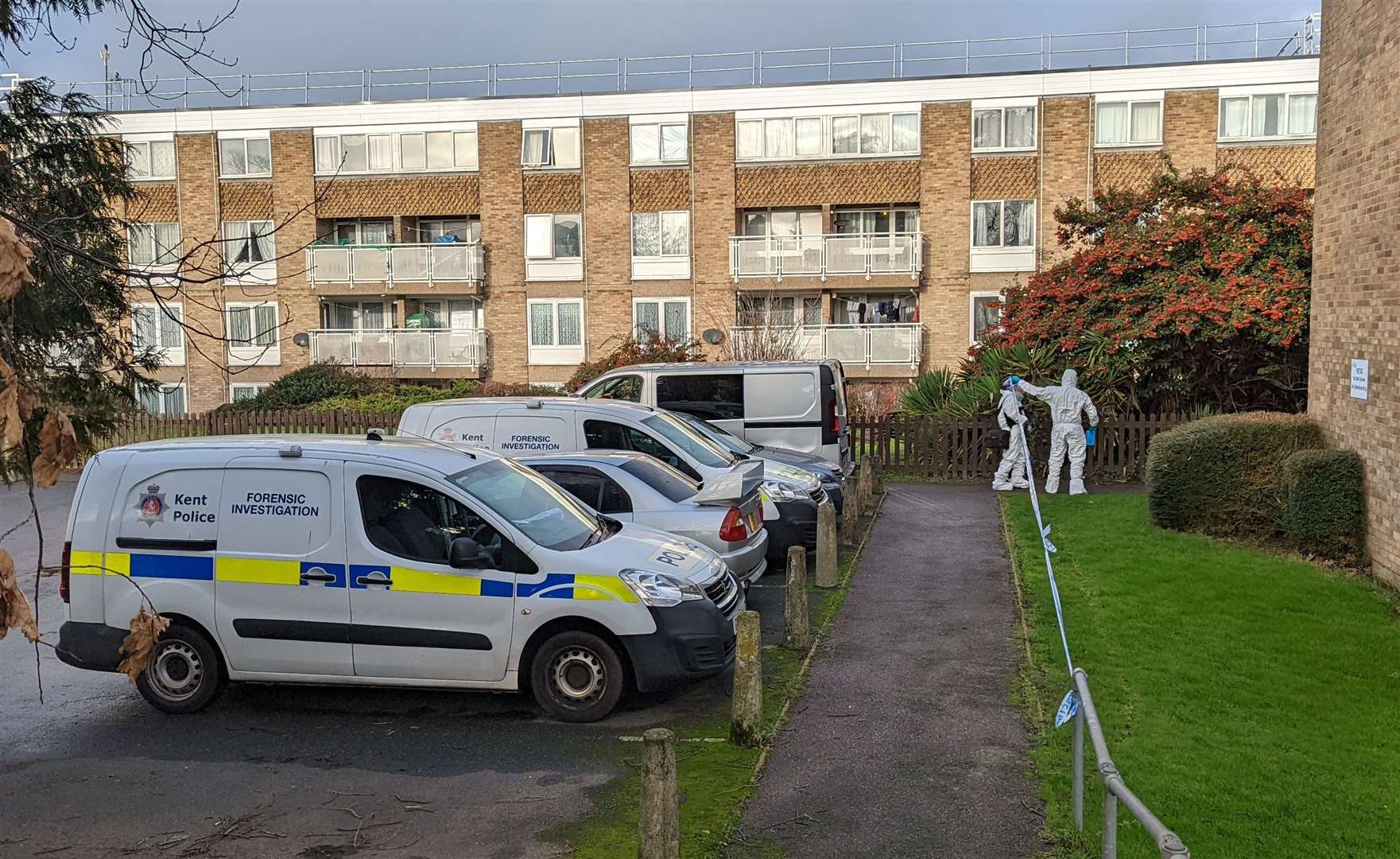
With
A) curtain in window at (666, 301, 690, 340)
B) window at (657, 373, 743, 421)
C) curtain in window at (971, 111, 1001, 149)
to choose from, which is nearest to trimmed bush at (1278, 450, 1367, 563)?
window at (657, 373, 743, 421)

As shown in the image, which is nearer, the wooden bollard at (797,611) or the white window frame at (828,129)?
the wooden bollard at (797,611)

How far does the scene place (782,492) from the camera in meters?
12.8

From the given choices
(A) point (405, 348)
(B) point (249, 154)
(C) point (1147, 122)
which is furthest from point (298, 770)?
(B) point (249, 154)

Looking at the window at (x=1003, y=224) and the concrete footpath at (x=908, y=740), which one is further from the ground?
the window at (x=1003, y=224)

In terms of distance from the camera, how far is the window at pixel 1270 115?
1198 inches

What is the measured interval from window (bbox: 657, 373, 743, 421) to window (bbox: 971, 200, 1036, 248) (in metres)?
17.5

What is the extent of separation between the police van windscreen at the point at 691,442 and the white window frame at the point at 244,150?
2674 cm

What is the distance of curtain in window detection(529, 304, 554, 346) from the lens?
3484 centimetres

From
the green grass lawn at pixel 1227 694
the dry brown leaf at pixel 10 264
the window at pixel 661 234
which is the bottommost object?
the green grass lawn at pixel 1227 694

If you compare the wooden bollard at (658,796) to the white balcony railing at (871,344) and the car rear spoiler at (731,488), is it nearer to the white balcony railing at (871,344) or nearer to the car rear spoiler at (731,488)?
the car rear spoiler at (731,488)

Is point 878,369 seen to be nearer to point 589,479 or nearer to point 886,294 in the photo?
point 886,294

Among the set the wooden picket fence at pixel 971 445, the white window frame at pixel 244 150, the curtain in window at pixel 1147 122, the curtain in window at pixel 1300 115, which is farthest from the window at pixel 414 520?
the white window frame at pixel 244 150

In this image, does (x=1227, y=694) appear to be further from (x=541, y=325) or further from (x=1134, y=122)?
(x=541, y=325)

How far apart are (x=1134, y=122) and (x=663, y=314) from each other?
13701mm
